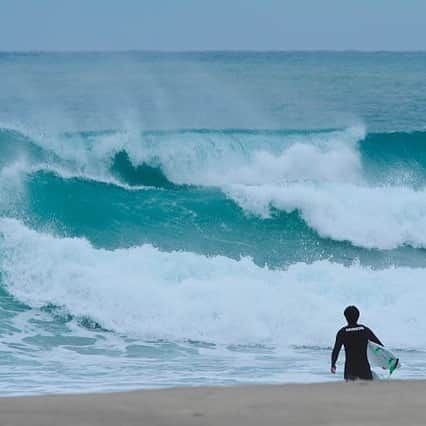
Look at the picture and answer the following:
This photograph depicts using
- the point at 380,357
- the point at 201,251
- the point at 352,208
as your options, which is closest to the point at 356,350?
the point at 380,357

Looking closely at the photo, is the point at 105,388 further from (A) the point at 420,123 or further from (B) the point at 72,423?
(A) the point at 420,123

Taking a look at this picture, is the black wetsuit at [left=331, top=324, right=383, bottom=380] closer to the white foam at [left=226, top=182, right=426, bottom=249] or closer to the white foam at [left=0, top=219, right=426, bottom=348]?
the white foam at [left=0, top=219, right=426, bottom=348]

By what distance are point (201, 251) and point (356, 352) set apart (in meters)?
7.85

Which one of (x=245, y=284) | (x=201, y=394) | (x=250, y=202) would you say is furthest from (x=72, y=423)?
(x=250, y=202)

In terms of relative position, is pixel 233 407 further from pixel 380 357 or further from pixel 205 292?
pixel 205 292

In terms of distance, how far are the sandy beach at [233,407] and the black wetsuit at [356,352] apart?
2.18 feet

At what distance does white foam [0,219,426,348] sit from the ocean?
3 cm

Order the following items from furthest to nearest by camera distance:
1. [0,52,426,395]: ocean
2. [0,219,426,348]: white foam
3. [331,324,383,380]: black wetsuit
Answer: [0,219,426,348]: white foam
[0,52,426,395]: ocean
[331,324,383,380]: black wetsuit

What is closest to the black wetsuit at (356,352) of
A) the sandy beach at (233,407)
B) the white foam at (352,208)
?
the sandy beach at (233,407)

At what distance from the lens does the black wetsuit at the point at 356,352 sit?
21.8ft

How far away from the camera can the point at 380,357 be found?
6.71 meters

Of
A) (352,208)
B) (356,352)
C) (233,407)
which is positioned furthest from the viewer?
(352,208)

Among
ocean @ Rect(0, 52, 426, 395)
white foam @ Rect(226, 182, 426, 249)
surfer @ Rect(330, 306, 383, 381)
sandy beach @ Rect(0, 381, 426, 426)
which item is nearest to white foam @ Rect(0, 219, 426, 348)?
ocean @ Rect(0, 52, 426, 395)

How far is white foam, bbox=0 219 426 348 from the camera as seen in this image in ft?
35.0
